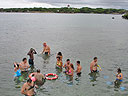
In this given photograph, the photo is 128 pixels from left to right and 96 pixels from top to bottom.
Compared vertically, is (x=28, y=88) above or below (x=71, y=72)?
above

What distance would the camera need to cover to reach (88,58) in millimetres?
20188

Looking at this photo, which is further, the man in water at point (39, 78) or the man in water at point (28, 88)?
the man in water at point (39, 78)

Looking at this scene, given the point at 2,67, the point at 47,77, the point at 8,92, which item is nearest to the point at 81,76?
the point at 47,77

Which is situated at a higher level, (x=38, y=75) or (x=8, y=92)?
(x=38, y=75)

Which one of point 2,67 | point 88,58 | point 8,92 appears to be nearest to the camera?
point 8,92

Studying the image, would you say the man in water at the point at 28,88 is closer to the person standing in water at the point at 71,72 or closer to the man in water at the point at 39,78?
the man in water at the point at 39,78

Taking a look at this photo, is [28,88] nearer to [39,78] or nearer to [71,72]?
[39,78]

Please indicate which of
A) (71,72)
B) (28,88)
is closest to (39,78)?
(28,88)

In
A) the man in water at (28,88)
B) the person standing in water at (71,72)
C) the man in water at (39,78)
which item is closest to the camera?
the man in water at (28,88)

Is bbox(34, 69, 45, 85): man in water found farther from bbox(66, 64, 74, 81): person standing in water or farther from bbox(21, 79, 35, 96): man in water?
bbox(66, 64, 74, 81): person standing in water

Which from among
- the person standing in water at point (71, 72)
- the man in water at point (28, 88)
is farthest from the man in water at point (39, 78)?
the person standing in water at point (71, 72)

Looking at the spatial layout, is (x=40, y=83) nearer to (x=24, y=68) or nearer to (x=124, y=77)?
(x=24, y=68)

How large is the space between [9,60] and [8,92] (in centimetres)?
758

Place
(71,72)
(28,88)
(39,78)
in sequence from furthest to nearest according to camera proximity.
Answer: (71,72) < (39,78) < (28,88)
